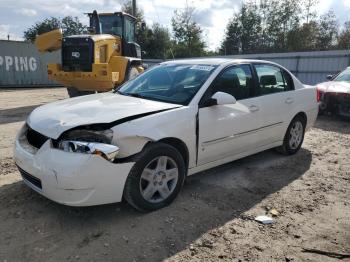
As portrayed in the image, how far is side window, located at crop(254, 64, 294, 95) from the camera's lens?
518cm

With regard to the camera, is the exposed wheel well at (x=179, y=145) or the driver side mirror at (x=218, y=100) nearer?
the exposed wheel well at (x=179, y=145)

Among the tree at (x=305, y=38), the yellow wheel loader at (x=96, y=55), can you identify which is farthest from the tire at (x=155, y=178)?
the tree at (x=305, y=38)

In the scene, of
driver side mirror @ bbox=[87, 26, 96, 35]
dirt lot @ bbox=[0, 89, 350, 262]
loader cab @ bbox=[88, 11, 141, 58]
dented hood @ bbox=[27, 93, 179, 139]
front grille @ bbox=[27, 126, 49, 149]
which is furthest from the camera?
loader cab @ bbox=[88, 11, 141, 58]

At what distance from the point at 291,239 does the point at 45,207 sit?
256 cm

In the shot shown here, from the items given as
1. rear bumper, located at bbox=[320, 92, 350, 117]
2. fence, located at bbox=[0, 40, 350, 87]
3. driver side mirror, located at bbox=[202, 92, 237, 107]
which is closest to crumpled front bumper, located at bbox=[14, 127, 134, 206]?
driver side mirror, located at bbox=[202, 92, 237, 107]

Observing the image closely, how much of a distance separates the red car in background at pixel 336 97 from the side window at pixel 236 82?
5.04 meters

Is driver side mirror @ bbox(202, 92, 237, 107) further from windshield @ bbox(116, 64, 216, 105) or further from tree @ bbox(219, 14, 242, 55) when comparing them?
tree @ bbox(219, 14, 242, 55)

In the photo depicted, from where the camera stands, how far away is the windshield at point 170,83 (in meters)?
4.26

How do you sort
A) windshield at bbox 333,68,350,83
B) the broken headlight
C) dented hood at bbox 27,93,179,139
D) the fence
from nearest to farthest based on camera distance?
the broken headlight
dented hood at bbox 27,93,179,139
windshield at bbox 333,68,350,83
the fence

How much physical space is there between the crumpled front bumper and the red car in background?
7338 mm

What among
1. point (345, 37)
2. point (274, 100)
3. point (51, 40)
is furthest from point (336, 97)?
point (345, 37)

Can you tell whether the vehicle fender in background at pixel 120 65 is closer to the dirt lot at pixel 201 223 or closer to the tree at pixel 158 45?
the dirt lot at pixel 201 223

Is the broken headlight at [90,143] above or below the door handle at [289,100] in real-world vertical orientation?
below

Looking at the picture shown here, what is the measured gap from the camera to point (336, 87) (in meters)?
9.27
